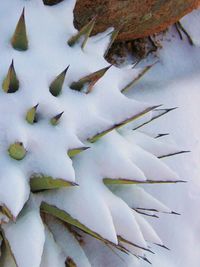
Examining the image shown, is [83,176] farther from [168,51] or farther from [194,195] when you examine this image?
[168,51]

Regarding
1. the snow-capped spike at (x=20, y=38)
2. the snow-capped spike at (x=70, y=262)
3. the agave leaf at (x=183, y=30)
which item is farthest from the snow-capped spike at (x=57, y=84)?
the agave leaf at (x=183, y=30)

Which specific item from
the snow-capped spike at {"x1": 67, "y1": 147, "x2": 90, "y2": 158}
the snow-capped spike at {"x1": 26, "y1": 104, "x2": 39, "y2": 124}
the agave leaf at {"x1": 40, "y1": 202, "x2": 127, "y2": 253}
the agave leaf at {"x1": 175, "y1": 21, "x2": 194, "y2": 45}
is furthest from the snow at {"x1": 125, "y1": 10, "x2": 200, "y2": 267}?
the snow-capped spike at {"x1": 26, "y1": 104, "x2": 39, "y2": 124}

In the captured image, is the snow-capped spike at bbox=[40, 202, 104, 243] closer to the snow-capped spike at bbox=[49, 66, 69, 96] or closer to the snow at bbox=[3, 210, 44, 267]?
the snow at bbox=[3, 210, 44, 267]

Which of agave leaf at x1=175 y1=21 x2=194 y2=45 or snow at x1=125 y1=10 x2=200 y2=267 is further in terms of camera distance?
agave leaf at x1=175 y1=21 x2=194 y2=45

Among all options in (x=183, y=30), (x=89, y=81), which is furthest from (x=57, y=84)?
(x=183, y=30)

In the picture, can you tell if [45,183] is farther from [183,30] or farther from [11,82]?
[183,30]

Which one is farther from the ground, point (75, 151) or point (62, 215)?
point (75, 151)

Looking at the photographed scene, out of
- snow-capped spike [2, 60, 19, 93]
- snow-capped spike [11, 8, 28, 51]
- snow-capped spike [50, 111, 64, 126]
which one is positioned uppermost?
snow-capped spike [11, 8, 28, 51]

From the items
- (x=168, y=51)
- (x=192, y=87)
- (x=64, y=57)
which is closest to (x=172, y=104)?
(x=192, y=87)
